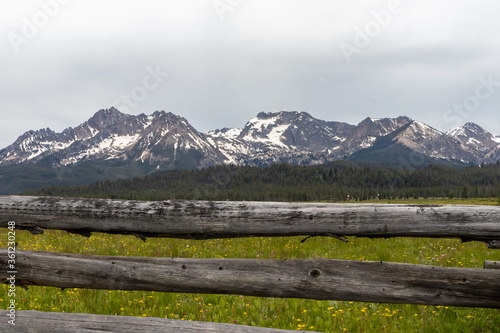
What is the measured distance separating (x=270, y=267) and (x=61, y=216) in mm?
2573

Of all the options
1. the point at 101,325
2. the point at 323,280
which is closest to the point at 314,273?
the point at 323,280

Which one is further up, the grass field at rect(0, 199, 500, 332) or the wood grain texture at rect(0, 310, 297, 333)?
the wood grain texture at rect(0, 310, 297, 333)

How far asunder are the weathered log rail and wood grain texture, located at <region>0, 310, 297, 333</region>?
3.27ft

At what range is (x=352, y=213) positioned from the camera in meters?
3.92

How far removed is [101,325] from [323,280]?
7.54 ft

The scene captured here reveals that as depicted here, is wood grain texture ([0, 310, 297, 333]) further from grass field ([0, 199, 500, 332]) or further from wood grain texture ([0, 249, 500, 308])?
grass field ([0, 199, 500, 332])

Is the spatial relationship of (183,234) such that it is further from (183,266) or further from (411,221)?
(411,221)

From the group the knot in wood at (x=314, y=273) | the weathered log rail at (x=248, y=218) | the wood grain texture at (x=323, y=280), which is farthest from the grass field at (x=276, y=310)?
the weathered log rail at (x=248, y=218)

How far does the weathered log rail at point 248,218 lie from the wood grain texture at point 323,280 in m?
0.38

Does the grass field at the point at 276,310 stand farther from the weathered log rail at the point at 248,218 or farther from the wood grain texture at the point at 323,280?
the weathered log rail at the point at 248,218

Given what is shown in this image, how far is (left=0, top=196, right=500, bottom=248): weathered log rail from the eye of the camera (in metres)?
3.88

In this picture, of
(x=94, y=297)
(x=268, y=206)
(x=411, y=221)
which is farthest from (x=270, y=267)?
(x=94, y=297)

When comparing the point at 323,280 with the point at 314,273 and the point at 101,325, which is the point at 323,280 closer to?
the point at 314,273

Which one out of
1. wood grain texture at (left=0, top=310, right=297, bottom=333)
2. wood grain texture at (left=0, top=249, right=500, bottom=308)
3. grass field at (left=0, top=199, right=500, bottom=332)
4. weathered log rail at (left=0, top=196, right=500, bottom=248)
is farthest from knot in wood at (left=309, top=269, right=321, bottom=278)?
grass field at (left=0, top=199, right=500, bottom=332)
